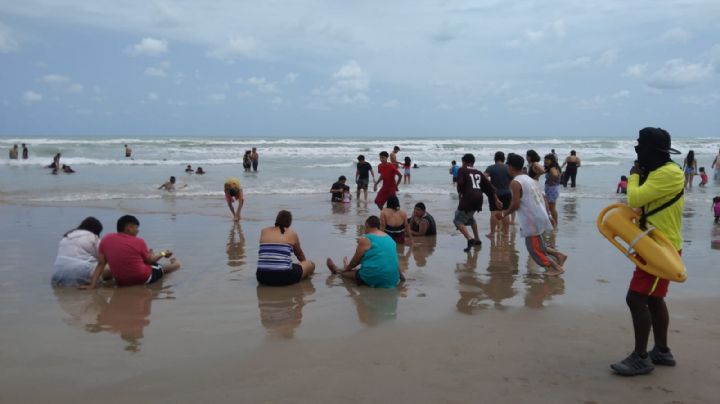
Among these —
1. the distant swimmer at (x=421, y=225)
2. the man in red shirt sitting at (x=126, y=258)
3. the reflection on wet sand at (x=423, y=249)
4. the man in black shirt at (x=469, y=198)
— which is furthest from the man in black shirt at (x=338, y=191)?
the man in red shirt sitting at (x=126, y=258)

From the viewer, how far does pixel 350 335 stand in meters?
4.82

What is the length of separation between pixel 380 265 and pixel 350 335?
1.56 meters

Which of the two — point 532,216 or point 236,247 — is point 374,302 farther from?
point 236,247

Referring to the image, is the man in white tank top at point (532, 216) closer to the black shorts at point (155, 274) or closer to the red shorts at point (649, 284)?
the red shorts at point (649, 284)

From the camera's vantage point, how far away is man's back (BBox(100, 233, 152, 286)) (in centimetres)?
630

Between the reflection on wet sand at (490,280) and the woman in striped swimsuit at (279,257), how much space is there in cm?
193

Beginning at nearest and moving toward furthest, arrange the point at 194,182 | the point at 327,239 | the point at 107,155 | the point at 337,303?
the point at 337,303 → the point at 327,239 → the point at 194,182 → the point at 107,155

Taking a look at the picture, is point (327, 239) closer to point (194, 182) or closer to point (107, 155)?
point (194, 182)

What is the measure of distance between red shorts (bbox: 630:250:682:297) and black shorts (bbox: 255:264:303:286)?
369 cm

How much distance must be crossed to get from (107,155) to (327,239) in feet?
110

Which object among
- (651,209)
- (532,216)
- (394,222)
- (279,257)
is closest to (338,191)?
(394,222)

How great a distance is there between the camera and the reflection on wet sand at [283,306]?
16.4 ft

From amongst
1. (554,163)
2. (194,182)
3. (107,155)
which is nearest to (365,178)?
(554,163)

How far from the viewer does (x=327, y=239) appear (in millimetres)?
9812
